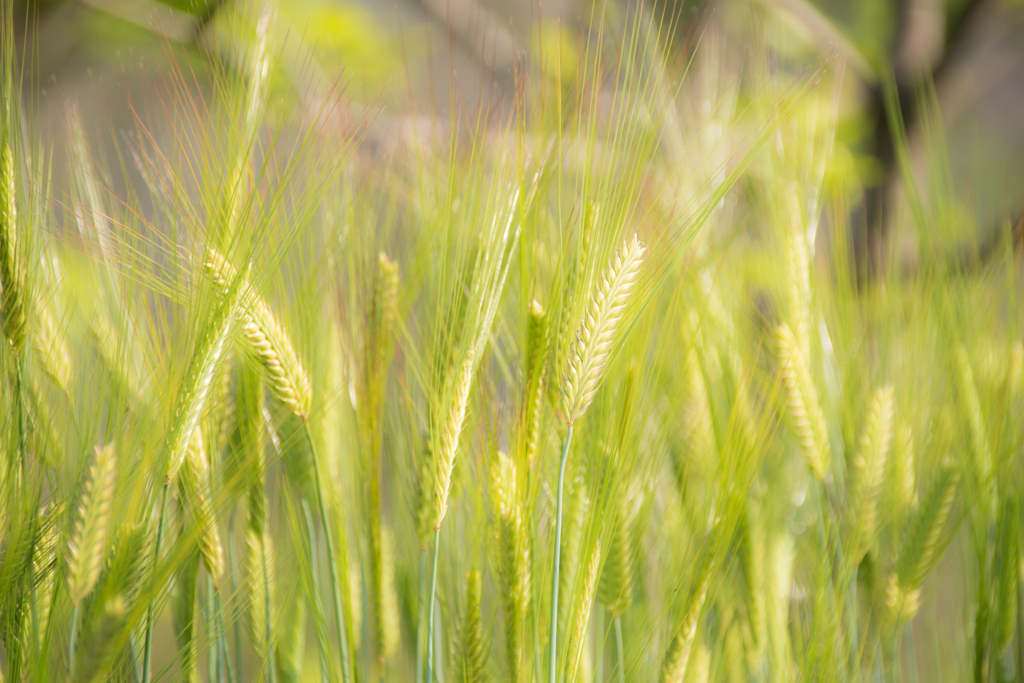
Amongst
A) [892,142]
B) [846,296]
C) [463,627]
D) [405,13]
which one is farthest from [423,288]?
[405,13]

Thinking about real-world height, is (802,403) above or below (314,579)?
above

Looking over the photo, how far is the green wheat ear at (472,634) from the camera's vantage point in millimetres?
383

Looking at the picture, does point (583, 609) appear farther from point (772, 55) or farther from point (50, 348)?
point (772, 55)

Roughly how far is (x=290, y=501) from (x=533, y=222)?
317 mm

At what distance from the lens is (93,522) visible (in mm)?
325

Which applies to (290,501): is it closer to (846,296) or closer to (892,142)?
(846,296)

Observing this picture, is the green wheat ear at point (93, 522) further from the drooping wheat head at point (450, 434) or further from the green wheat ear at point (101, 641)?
the drooping wheat head at point (450, 434)

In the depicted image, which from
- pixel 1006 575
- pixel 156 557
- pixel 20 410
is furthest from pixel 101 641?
pixel 1006 575

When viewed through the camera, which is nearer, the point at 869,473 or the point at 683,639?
the point at 683,639

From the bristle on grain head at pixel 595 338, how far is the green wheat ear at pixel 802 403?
204 millimetres

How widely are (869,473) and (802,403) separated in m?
0.08

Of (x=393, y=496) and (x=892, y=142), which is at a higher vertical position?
(x=892, y=142)

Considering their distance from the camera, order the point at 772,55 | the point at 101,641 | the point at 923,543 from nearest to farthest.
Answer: the point at 101,641, the point at 923,543, the point at 772,55

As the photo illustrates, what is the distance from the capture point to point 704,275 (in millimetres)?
651
